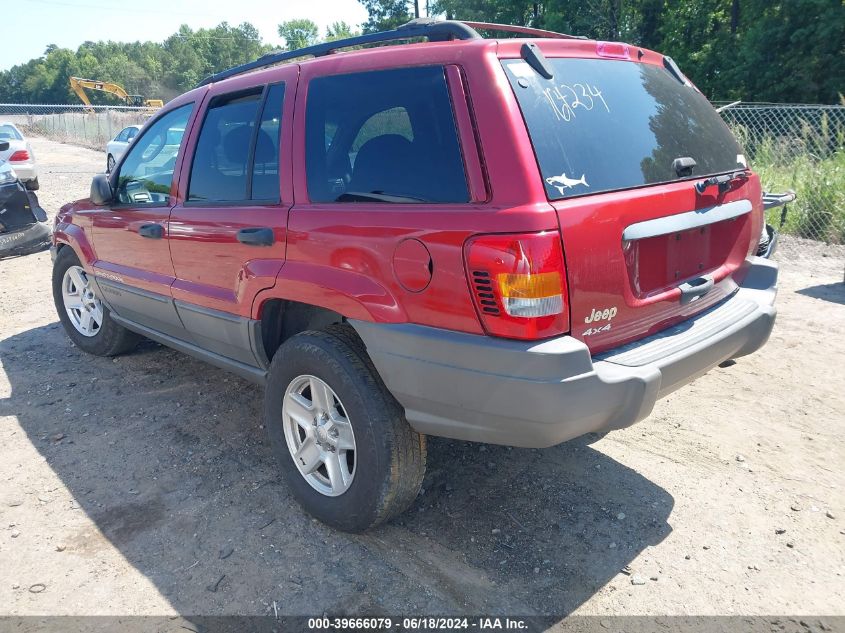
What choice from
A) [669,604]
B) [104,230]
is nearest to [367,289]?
[669,604]

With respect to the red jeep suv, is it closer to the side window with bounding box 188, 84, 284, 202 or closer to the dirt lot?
the side window with bounding box 188, 84, 284, 202

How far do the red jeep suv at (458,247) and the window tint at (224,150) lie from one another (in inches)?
0.5

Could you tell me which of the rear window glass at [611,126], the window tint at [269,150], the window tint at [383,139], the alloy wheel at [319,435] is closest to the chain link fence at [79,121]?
the window tint at [269,150]

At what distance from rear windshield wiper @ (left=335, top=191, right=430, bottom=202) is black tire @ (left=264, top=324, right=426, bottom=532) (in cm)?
59

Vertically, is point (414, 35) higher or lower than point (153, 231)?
higher

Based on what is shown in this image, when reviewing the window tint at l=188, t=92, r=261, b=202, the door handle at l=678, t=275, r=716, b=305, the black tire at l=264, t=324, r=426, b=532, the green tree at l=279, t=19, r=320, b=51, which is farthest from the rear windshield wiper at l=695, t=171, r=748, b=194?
the green tree at l=279, t=19, r=320, b=51

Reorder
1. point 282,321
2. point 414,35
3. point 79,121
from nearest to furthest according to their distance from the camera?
point 414,35 < point 282,321 < point 79,121

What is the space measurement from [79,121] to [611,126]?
120 feet

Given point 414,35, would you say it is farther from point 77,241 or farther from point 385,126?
point 77,241

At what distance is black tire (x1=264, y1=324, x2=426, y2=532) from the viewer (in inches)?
103

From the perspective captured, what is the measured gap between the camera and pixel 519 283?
2170mm

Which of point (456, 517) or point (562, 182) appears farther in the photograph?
point (456, 517)

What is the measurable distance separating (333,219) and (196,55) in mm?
119589

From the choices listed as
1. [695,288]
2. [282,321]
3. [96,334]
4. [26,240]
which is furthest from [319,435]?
[26,240]
